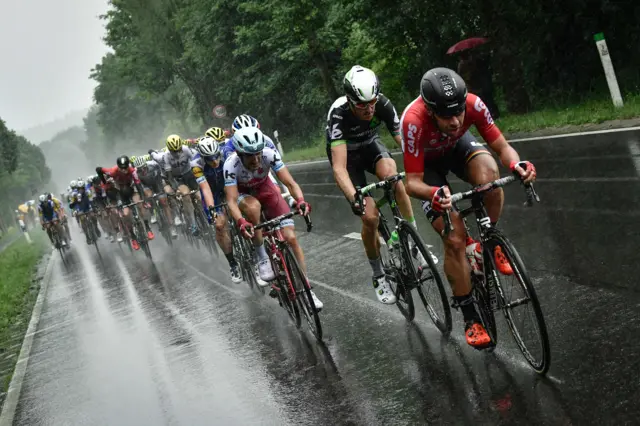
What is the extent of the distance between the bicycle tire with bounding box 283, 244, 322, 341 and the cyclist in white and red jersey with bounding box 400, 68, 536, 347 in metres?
1.75

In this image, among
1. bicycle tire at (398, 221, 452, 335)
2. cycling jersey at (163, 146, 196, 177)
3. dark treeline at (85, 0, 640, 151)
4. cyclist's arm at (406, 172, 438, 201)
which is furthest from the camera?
dark treeline at (85, 0, 640, 151)

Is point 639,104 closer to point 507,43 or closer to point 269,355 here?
point 507,43

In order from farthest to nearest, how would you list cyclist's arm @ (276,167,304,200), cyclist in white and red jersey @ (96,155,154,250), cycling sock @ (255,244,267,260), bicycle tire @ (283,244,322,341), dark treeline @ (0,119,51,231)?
1. dark treeline @ (0,119,51,231)
2. cyclist in white and red jersey @ (96,155,154,250)
3. cycling sock @ (255,244,267,260)
4. cyclist's arm @ (276,167,304,200)
5. bicycle tire @ (283,244,322,341)

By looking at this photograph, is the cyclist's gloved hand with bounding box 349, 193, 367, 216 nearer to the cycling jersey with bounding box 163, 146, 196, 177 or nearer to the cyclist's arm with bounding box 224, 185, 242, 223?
the cyclist's arm with bounding box 224, 185, 242, 223

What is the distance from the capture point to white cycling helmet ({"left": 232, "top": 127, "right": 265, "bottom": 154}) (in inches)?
291

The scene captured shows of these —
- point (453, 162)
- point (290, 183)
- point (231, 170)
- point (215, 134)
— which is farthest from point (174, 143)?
point (453, 162)

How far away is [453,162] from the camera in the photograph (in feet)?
19.1

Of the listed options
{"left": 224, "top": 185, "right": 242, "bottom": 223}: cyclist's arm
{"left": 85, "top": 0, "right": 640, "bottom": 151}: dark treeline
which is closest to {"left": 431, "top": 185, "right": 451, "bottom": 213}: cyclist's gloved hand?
{"left": 224, "top": 185, "right": 242, "bottom": 223}: cyclist's arm

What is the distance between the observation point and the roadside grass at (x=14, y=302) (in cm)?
1099

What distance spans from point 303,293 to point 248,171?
1700mm

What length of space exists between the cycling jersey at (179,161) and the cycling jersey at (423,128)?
31.7ft

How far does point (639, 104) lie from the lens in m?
14.1

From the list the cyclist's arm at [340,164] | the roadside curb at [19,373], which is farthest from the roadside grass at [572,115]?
the roadside curb at [19,373]

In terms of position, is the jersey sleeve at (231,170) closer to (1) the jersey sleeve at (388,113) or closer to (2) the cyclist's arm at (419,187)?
(1) the jersey sleeve at (388,113)
